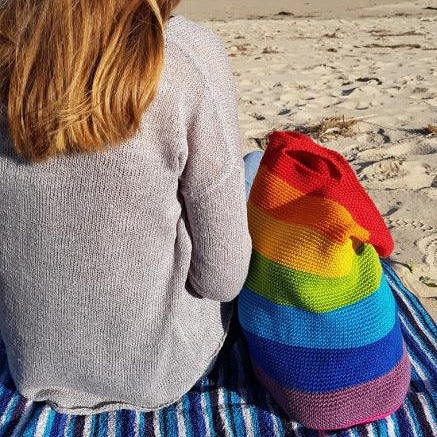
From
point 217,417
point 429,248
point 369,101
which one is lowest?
point 369,101

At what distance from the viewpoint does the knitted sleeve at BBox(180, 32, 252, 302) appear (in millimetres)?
1159

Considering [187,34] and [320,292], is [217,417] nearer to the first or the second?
[320,292]

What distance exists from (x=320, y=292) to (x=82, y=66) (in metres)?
0.72

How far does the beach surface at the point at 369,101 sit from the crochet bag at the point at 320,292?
2.56 ft

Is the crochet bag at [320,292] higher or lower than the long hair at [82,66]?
lower

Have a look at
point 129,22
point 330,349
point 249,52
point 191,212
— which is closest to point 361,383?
point 330,349

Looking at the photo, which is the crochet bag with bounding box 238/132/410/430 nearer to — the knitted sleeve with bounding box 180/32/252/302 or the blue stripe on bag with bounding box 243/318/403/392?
the blue stripe on bag with bounding box 243/318/403/392

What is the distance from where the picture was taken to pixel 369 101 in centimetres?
441

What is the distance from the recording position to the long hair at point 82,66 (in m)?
1.04

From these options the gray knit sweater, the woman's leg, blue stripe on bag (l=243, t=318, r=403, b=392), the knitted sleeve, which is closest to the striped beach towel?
the gray knit sweater

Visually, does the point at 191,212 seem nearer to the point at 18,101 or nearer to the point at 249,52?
the point at 18,101

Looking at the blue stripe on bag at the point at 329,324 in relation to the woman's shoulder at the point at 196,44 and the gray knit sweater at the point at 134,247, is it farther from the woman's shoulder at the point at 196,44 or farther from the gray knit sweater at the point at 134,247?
the woman's shoulder at the point at 196,44

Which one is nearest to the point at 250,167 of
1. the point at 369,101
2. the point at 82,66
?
the point at 82,66

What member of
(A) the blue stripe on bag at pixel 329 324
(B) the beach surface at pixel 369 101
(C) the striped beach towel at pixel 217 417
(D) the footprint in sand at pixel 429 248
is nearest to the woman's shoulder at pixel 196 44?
(A) the blue stripe on bag at pixel 329 324
